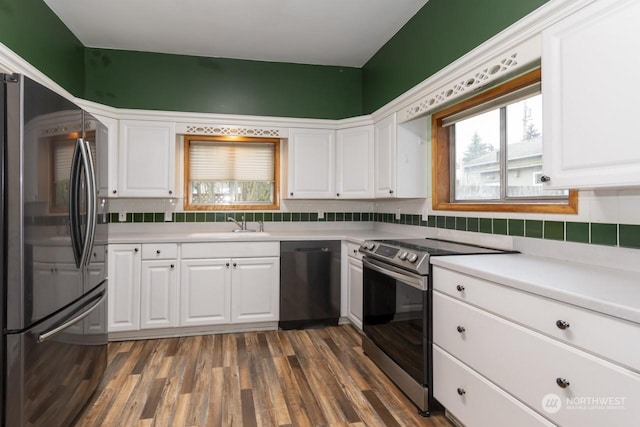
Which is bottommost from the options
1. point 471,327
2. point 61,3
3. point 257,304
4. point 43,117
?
point 257,304

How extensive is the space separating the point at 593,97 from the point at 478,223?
128 cm

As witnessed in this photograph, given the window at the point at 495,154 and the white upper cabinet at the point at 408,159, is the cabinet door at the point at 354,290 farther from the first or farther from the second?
the window at the point at 495,154

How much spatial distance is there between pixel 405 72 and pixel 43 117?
9.12 feet

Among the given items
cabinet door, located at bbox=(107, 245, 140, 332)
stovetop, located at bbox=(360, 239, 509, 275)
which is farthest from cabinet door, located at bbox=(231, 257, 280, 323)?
stovetop, located at bbox=(360, 239, 509, 275)

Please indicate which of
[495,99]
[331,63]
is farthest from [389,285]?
[331,63]

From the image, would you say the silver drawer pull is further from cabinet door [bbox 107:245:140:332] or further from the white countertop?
cabinet door [bbox 107:245:140:332]

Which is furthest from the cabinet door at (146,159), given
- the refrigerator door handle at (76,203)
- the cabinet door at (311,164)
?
the refrigerator door handle at (76,203)

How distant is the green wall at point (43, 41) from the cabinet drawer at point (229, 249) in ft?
5.90

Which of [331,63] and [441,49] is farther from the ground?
[331,63]

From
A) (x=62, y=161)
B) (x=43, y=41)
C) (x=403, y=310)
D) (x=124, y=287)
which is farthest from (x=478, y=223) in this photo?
(x=43, y=41)

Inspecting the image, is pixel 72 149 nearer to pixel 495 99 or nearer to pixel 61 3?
pixel 61 3

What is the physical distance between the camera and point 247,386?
246 cm

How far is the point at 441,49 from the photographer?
2.84m

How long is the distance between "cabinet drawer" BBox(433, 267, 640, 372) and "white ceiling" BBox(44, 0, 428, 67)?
2.42m
